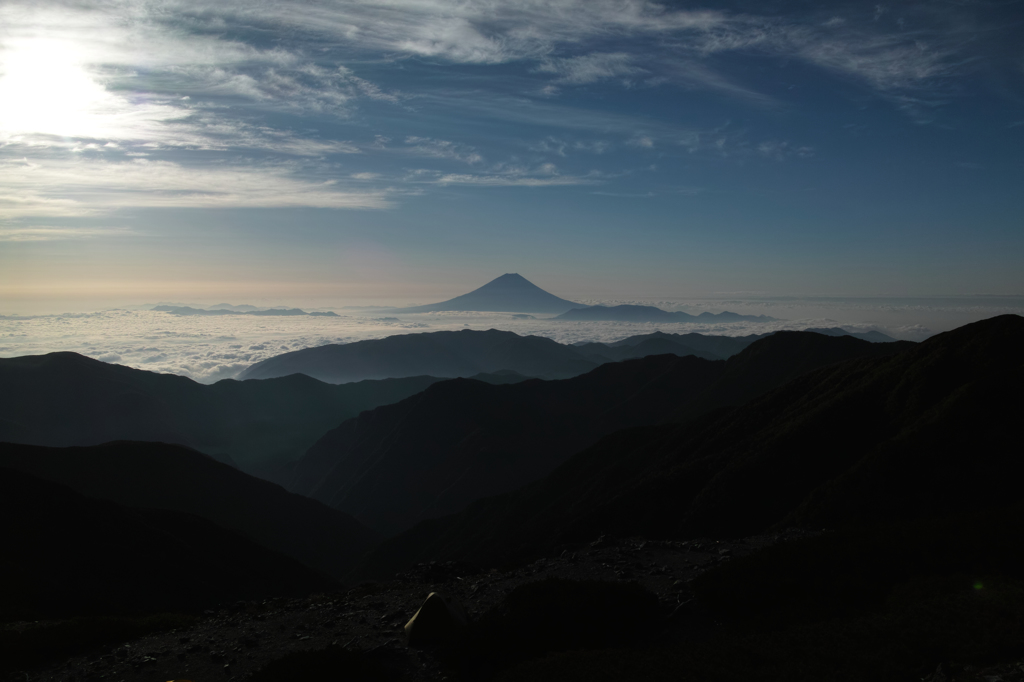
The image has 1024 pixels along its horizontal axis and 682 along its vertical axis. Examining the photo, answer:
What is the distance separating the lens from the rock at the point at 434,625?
16641mm

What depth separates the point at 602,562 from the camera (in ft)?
74.7

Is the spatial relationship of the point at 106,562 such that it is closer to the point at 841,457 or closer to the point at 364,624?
the point at 364,624

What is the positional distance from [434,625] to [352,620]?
13.8ft

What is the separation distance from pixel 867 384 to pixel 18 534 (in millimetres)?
73997

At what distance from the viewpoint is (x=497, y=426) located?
488ft

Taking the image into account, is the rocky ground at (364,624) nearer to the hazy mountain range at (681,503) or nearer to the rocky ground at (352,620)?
the rocky ground at (352,620)

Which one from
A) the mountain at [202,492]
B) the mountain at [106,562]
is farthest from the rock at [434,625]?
the mountain at [202,492]

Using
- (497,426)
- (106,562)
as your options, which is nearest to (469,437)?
(497,426)

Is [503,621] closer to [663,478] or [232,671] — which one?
[232,671]

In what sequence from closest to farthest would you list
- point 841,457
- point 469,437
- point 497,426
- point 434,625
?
point 434,625 < point 841,457 < point 497,426 < point 469,437

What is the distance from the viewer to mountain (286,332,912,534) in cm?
12238

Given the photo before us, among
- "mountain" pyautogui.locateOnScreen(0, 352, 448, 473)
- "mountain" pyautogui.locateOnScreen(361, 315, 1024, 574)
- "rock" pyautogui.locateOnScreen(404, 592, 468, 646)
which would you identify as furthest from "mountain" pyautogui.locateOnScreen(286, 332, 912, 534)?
"rock" pyautogui.locateOnScreen(404, 592, 468, 646)

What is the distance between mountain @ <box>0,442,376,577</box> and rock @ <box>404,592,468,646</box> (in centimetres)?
7256

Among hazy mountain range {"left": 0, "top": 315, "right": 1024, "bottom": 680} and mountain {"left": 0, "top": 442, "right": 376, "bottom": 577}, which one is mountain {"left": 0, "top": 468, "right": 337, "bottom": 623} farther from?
mountain {"left": 0, "top": 442, "right": 376, "bottom": 577}
